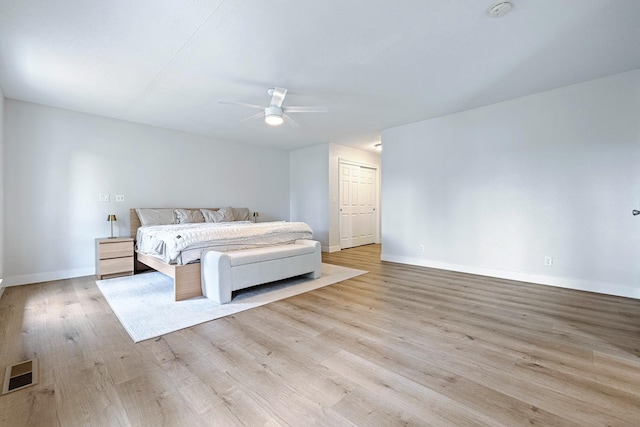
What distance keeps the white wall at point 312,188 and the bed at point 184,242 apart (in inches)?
83.9

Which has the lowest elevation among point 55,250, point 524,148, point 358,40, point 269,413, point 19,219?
point 269,413

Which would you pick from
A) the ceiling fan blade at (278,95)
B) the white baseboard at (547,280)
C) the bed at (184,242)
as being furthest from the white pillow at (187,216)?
the white baseboard at (547,280)

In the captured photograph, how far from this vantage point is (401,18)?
85.3 inches

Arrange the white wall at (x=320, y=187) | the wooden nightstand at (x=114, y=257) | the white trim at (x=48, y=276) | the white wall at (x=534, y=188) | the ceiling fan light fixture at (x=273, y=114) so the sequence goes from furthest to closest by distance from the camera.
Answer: the white wall at (x=320, y=187) → the wooden nightstand at (x=114, y=257) → the white trim at (x=48, y=276) → the ceiling fan light fixture at (x=273, y=114) → the white wall at (x=534, y=188)

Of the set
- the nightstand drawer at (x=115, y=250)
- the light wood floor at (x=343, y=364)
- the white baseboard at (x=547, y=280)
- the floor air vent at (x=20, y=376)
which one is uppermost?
the nightstand drawer at (x=115, y=250)

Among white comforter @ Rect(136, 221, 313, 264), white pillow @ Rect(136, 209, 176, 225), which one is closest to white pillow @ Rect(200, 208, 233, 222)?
white pillow @ Rect(136, 209, 176, 225)

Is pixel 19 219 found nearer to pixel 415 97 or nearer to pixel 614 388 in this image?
pixel 415 97

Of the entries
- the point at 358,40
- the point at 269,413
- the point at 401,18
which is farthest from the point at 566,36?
the point at 269,413

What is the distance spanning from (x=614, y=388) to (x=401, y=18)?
9.16 feet

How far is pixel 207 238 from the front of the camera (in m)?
3.21

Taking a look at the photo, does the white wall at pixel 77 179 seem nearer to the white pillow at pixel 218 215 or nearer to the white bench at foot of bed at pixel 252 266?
the white pillow at pixel 218 215

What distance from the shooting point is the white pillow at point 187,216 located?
16.2ft

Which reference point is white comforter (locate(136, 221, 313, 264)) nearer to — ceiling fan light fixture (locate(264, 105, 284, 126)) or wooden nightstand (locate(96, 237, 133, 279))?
wooden nightstand (locate(96, 237, 133, 279))

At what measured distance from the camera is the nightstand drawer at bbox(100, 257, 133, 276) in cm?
400
